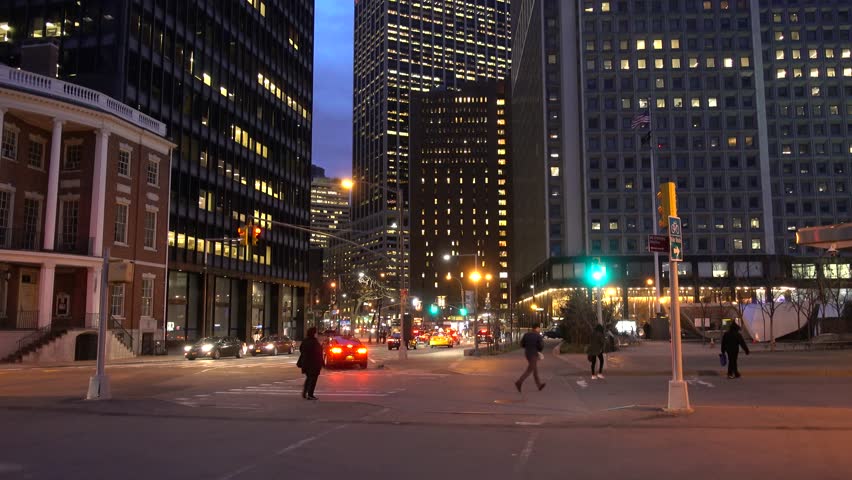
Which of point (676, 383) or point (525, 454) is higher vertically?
point (676, 383)

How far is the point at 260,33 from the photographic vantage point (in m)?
76.6

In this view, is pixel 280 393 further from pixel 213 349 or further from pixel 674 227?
pixel 213 349

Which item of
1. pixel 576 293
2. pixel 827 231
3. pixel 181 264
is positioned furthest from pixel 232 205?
pixel 827 231

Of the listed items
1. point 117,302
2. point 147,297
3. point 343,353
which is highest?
point 147,297

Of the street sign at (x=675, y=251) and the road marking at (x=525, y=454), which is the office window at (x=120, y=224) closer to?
the street sign at (x=675, y=251)

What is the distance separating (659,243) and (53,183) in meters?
39.1

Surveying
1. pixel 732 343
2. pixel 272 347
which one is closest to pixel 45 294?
pixel 272 347

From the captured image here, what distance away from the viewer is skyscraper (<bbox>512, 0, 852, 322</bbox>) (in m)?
113

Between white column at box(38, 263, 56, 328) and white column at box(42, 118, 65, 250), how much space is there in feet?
4.89

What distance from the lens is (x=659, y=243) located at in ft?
50.1

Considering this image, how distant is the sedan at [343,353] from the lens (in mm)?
32219

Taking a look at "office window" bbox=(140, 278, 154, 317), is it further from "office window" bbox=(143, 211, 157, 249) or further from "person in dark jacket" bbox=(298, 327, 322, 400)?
"person in dark jacket" bbox=(298, 327, 322, 400)

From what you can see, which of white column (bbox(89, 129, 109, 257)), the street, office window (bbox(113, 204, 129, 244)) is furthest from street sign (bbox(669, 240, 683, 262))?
office window (bbox(113, 204, 129, 244))

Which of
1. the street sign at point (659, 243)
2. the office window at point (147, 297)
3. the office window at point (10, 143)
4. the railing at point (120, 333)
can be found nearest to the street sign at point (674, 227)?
the street sign at point (659, 243)
